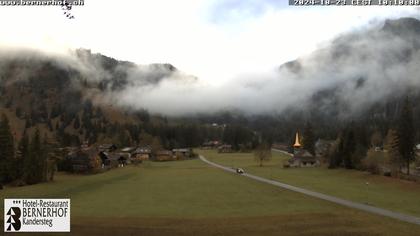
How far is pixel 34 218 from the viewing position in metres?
39.4

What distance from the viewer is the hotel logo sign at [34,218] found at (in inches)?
1537

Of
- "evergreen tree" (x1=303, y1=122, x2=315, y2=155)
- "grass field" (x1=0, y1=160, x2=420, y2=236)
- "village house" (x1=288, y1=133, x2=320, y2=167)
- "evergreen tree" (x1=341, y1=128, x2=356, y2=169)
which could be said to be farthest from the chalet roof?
"grass field" (x1=0, y1=160, x2=420, y2=236)

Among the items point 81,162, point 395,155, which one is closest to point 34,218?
point 395,155

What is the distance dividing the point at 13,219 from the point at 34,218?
1.83 meters

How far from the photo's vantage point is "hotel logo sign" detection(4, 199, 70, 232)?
39.0 metres

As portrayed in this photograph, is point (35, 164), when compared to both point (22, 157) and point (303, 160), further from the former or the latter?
point (303, 160)

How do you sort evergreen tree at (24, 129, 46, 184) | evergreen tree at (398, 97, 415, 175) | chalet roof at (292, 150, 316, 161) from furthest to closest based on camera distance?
chalet roof at (292, 150, 316, 161)
evergreen tree at (398, 97, 415, 175)
evergreen tree at (24, 129, 46, 184)

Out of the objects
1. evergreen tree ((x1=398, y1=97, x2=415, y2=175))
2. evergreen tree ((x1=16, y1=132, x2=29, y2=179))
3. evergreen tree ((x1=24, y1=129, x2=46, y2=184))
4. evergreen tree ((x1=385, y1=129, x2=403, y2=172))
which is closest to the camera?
evergreen tree ((x1=24, y1=129, x2=46, y2=184))

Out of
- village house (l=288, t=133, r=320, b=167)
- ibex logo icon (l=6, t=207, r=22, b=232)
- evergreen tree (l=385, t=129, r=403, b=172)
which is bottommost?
village house (l=288, t=133, r=320, b=167)

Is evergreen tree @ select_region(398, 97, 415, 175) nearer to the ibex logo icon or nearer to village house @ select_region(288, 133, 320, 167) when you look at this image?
village house @ select_region(288, 133, 320, 167)

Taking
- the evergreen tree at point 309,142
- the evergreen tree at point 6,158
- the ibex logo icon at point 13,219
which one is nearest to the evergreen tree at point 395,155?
the evergreen tree at point 309,142

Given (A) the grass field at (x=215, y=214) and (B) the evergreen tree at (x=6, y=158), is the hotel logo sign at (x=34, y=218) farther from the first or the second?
(B) the evergreen tree at (x=6, y=158)

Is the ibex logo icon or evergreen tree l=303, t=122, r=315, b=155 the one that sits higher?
evergreen tree l=303, t=122, r=315, b=155

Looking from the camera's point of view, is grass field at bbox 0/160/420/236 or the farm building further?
Answer: the farm building
